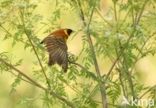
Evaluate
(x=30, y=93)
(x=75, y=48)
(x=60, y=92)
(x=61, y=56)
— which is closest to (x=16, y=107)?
(x=30, y=93)

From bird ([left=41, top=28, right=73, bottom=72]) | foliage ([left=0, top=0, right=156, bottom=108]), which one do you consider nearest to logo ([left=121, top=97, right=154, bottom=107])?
foliage ([left=0, top=0, right=156, bottom=108])

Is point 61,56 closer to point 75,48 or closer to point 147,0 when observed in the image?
point 147,0

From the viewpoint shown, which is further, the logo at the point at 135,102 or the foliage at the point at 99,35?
the logo at the point at 135,102

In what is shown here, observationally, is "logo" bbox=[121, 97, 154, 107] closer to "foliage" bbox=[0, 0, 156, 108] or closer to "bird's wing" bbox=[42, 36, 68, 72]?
"foliage" bbox=[0, 0, 156, 108]

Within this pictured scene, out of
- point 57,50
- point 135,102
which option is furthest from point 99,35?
point 135,102

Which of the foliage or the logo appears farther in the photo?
the logo

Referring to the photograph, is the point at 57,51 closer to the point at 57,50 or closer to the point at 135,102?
the point at 57,50

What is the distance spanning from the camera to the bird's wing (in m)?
1.77

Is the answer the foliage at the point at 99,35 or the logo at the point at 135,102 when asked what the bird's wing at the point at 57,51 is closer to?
the foliage at the point at 99,35

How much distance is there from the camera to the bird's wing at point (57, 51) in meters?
1.77

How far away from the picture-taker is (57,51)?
1790mm

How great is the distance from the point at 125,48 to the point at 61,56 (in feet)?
0.76

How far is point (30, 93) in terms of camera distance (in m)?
4.07

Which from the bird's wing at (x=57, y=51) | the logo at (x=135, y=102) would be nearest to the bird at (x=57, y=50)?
the bird's wing at (x=57, y=51)
